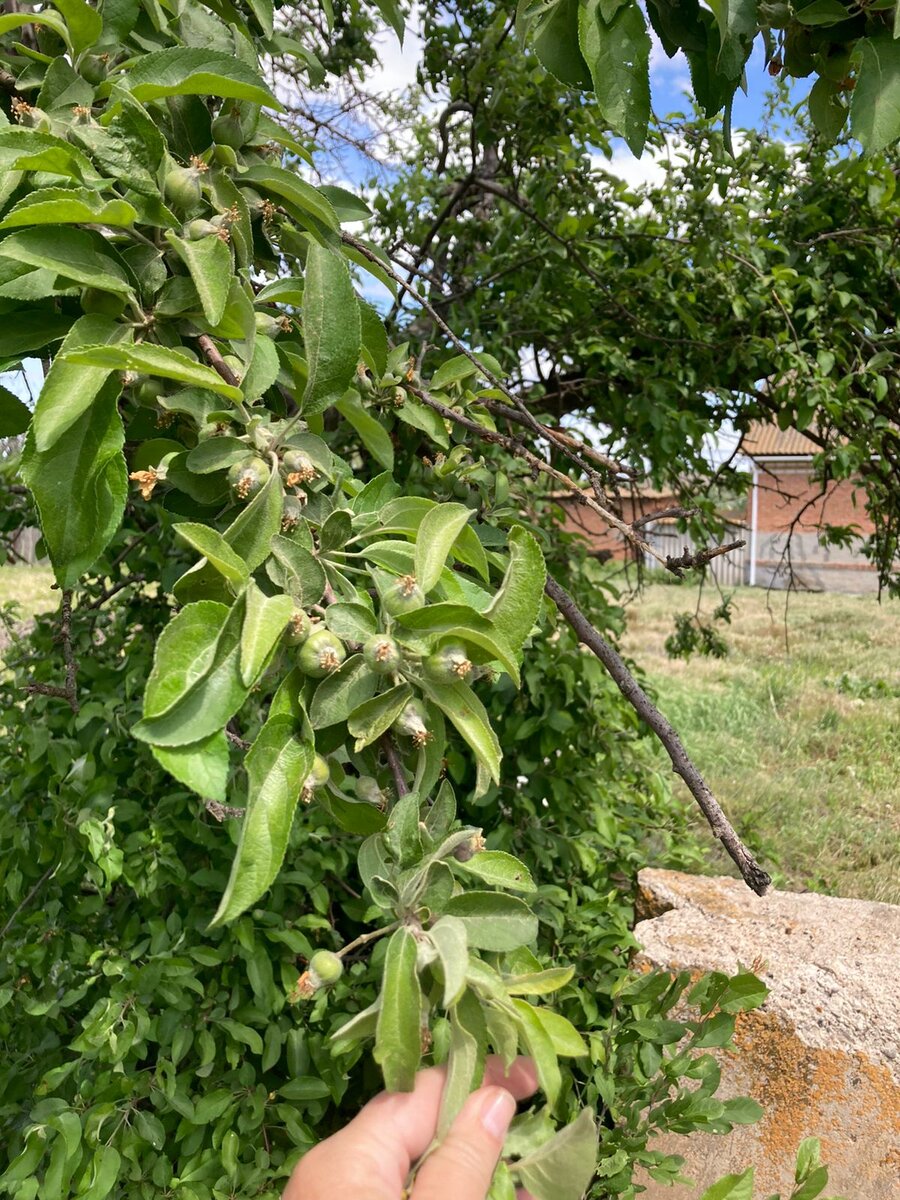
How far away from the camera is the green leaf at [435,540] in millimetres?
687

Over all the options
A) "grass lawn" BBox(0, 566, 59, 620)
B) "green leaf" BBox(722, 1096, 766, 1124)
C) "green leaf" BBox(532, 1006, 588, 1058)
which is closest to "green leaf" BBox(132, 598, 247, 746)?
"green leaf" BBox(532, 1006, 588, 1058)

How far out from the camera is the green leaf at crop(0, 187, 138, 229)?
605mm

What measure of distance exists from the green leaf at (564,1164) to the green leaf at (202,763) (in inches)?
13.6

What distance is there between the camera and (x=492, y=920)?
0.65 m

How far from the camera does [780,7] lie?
985 millimetres

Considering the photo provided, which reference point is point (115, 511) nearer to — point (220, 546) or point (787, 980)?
point (220, 546)

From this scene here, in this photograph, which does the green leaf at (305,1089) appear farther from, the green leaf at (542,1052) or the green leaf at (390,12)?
the green leaf at (390,12)

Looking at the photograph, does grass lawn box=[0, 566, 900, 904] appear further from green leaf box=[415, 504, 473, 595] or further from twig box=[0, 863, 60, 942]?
green leaf box=[415, 504, 473, 595]

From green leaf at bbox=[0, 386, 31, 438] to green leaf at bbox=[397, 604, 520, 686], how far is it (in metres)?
0.43

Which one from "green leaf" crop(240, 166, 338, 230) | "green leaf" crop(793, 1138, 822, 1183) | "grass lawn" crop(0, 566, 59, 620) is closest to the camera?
"green leaf" crop(240, 166, 338, 230)

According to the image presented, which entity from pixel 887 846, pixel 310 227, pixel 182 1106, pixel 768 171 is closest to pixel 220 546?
pixel 310 227

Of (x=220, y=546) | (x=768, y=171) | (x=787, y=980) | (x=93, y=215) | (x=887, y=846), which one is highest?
(x=768, y=171)

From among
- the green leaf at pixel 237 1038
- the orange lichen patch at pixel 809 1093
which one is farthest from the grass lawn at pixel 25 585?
the orange lichen patch at pixel 809 1093

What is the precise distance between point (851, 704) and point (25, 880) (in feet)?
19.1
